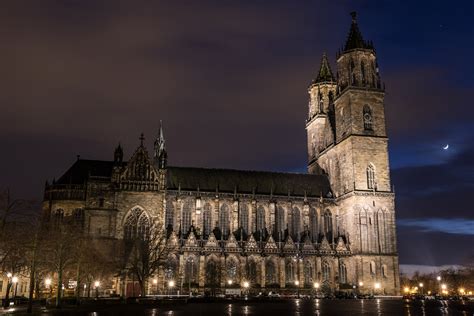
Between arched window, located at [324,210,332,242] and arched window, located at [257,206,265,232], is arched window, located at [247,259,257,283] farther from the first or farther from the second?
arched window, located at [324,210,332,242]

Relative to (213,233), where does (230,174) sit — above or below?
above

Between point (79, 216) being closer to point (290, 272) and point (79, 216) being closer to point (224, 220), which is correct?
point (224, 220)

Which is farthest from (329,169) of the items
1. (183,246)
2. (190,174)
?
(183,246)

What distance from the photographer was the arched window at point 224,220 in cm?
8895

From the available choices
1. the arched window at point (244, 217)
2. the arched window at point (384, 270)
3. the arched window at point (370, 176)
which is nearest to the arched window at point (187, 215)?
the arched window at point (244, 217)

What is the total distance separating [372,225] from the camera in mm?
88938

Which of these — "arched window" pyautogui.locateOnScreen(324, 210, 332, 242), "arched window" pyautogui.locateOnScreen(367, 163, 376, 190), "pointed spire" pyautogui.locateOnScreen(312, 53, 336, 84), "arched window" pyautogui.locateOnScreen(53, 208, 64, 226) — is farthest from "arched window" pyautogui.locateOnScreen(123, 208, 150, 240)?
"pointed spire" pyautogui.locateOnScreen(312, 53, 336, 84)

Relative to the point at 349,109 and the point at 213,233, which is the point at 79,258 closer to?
the point at 213,233

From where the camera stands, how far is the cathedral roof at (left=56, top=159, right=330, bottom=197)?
3533 inches

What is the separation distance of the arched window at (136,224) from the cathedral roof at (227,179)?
7.71m

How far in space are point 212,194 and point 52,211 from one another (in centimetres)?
2626

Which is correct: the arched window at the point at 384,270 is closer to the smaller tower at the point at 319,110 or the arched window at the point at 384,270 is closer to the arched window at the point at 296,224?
the arched window at the point at 296,224

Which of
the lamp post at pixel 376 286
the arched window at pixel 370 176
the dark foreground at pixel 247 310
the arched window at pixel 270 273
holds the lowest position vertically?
the dark foreground at pixel 247 310

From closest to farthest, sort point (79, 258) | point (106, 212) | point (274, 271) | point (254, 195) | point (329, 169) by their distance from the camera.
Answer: point (79, 258), point (106, 212), point (274, 271), point (254, 195), point (329, 169)
